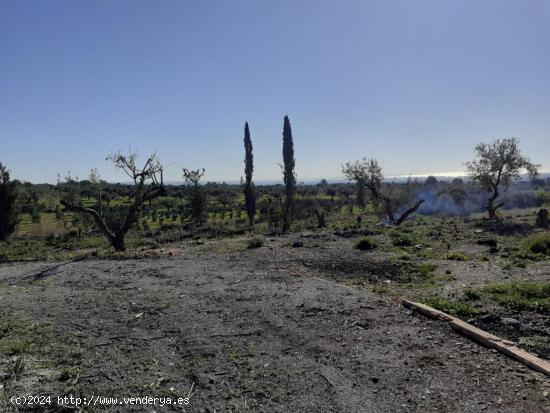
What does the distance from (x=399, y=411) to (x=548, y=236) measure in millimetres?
11538

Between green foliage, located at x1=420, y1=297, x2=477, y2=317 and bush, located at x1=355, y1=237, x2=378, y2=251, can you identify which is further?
bush, located at x1=355, y1=237, x2=378, y2=251

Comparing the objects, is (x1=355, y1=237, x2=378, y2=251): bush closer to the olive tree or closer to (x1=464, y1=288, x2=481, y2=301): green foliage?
(x1=464, y1=288, x2=481, y2=301): green foliage

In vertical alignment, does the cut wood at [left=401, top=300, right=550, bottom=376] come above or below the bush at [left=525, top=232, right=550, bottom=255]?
below

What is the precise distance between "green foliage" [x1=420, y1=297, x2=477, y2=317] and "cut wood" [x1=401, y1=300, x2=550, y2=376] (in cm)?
22

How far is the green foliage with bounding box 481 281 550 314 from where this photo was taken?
6.57 m

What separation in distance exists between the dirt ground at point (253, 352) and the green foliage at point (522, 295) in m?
1.83

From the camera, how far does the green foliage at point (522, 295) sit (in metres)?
6.57

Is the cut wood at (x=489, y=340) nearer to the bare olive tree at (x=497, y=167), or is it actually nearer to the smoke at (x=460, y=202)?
the bare olive tree at (x=497, y=167)

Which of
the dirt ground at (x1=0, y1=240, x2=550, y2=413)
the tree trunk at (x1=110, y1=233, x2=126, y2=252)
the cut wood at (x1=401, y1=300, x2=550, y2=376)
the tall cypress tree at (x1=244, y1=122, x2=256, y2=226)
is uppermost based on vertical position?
the tall cypress tree at (x1=244, y1=122, x2=256, y2=226)

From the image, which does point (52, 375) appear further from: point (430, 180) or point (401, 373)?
point (430, 180)

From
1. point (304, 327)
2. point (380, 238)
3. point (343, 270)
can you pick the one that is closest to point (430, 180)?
point (380, 238)

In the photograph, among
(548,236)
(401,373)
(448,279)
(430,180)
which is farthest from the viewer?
(430,180)

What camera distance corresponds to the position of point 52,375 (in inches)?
179

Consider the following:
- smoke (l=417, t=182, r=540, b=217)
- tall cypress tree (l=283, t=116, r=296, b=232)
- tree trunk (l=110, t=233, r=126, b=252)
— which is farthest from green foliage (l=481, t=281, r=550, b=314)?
smoke (l=417, t=182, r=540, b=217)
